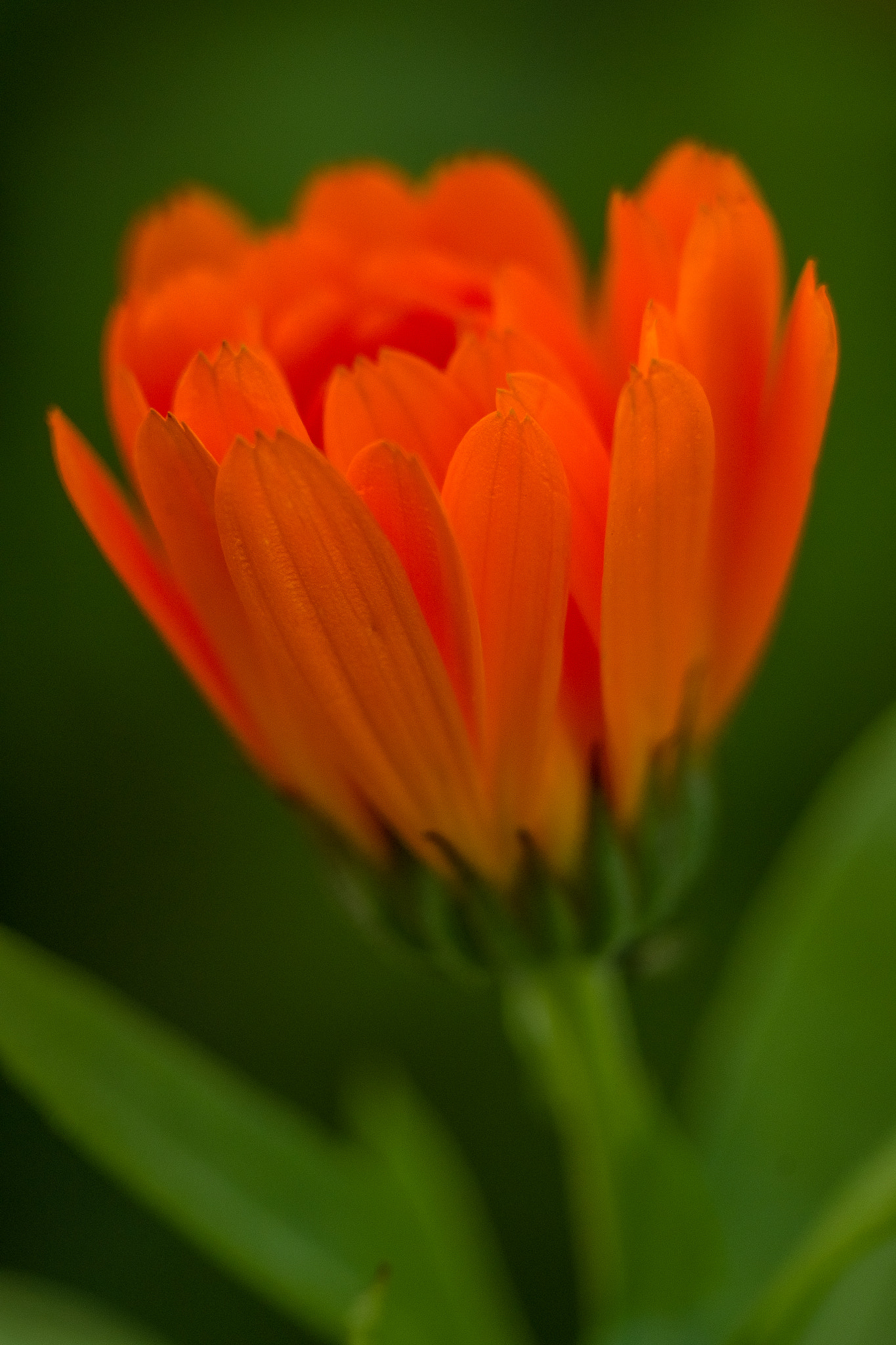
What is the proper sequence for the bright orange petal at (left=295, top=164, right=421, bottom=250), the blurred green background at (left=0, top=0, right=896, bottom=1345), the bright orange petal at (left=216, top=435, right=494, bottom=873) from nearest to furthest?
the bright orange petal at (left=216, top=435, right=494, bottom=873)
the bright orange petal at (left=295, top=164, right=421, bottom=250)
the blurred green background at (left=0, top=0, right=896, bottom=1345)

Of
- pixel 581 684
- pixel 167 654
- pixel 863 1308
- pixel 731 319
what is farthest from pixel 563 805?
pixel 167 654

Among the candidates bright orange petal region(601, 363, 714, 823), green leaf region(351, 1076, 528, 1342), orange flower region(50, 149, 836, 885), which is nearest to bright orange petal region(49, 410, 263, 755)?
orange flower region(50, 149, 836, 885)

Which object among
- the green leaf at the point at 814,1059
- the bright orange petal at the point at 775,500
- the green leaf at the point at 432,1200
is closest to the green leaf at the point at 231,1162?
the green leaf at the point at 432,1200

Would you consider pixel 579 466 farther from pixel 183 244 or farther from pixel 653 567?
pixel 183 244

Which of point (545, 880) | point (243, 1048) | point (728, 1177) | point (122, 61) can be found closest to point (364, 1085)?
point (243, 1048)

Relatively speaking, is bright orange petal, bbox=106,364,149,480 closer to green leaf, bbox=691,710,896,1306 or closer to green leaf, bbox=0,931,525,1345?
green leaf, bbox=0,931,525,1345

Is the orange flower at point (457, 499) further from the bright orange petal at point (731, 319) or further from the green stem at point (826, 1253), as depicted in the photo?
the green stem at point (826, 1253)

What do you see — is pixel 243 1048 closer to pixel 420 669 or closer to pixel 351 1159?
pixel 351 1159
